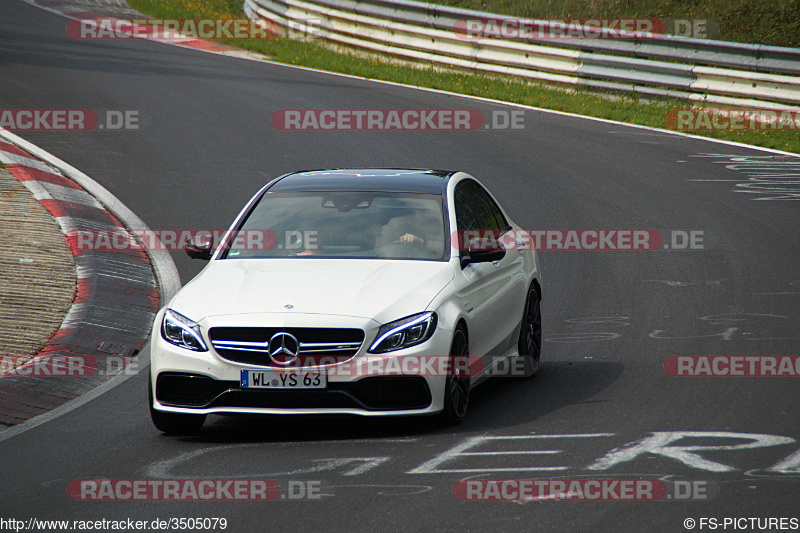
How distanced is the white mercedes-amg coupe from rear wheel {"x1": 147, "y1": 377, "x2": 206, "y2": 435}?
0.04 ft

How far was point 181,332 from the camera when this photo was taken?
716 centimetres

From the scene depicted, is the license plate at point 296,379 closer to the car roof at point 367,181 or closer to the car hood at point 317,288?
the car hood at point 317,288

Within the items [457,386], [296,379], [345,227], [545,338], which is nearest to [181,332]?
[296,379]

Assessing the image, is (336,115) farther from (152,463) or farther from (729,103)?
(152,463)

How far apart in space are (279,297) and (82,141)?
11843 mm

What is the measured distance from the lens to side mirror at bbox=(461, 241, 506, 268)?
7789 millimetres

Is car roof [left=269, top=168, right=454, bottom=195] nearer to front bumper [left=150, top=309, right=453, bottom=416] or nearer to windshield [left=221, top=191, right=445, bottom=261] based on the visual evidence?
windshield [left=221, top=191, right=445, bottom=261]

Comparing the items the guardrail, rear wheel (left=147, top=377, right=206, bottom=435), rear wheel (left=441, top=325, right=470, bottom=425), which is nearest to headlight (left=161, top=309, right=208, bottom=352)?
rear wheel (left=147, top=377, right=206, bottom=435)

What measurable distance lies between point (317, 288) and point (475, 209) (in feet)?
6.46

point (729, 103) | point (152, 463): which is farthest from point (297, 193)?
point (729, 103)

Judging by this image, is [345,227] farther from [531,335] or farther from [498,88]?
[498,88]

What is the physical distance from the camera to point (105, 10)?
33875 mm

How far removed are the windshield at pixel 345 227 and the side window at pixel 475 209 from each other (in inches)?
9.1

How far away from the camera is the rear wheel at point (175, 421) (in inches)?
285
